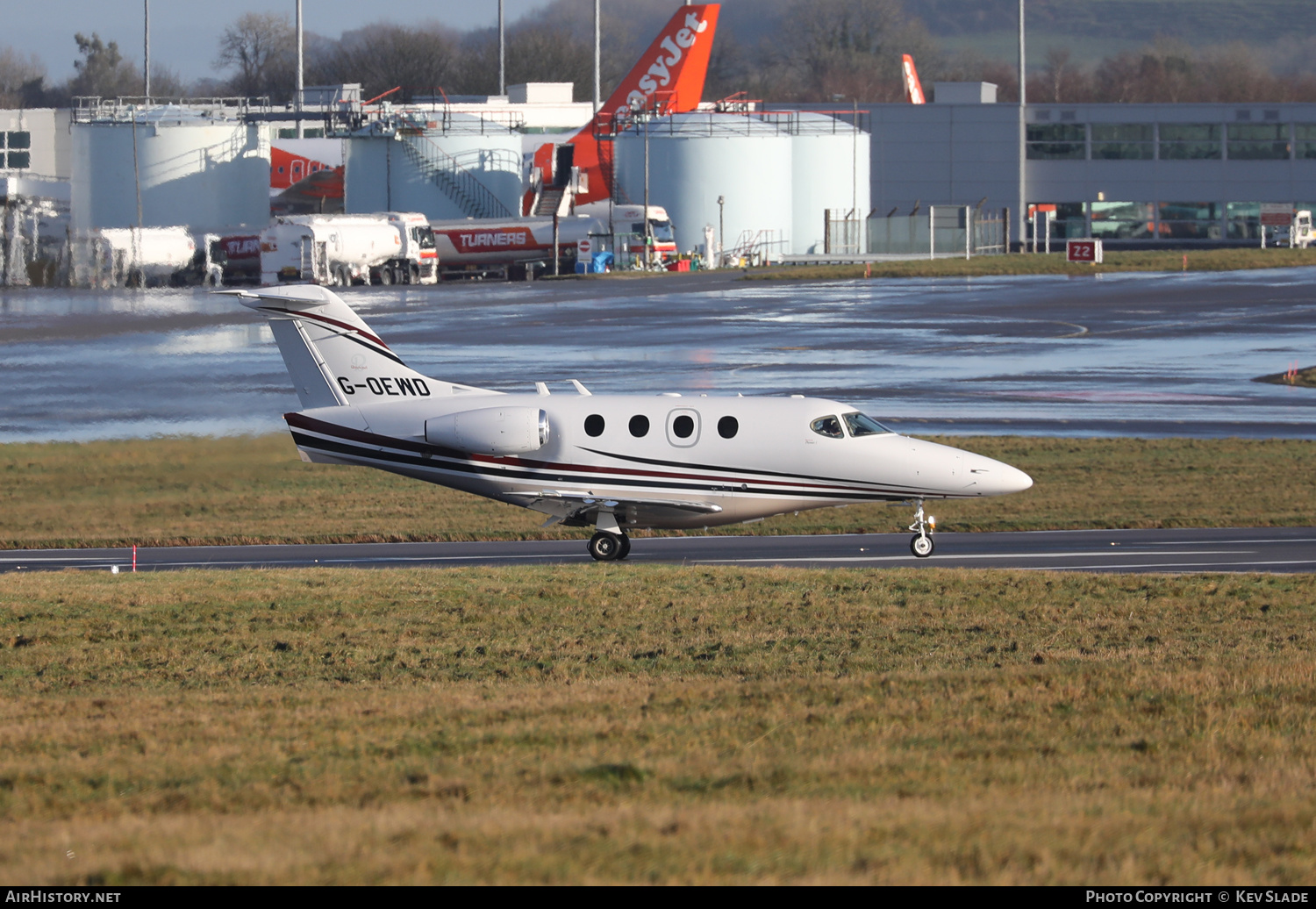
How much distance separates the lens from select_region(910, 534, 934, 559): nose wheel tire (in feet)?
93.9

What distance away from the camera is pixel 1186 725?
12.7 m

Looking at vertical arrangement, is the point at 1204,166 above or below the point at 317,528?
above

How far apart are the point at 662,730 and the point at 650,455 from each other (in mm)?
15522

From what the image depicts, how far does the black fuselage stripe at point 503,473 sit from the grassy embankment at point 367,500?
313cm

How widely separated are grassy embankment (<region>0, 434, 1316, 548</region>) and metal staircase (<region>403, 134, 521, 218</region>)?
2795 inches

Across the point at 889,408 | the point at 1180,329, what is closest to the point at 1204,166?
the point at 1180,329

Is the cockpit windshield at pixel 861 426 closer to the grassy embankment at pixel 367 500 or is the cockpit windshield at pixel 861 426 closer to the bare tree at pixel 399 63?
the grassy embankment at pixel 367 500

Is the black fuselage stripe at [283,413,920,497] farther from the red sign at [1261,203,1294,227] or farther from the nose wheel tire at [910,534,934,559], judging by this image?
the red sign at [1261,203,1294,227]

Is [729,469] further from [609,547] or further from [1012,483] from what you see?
[1012,483]

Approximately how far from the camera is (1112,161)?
439 ft

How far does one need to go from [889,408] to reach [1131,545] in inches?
A: 711

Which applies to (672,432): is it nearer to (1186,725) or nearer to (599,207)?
(1186,725)

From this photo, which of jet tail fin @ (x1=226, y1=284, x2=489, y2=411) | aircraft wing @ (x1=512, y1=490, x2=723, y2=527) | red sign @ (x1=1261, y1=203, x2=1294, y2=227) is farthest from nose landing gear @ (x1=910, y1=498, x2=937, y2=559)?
red sign @ (x1=1261, y1=203, x2=1294, y2=227)
